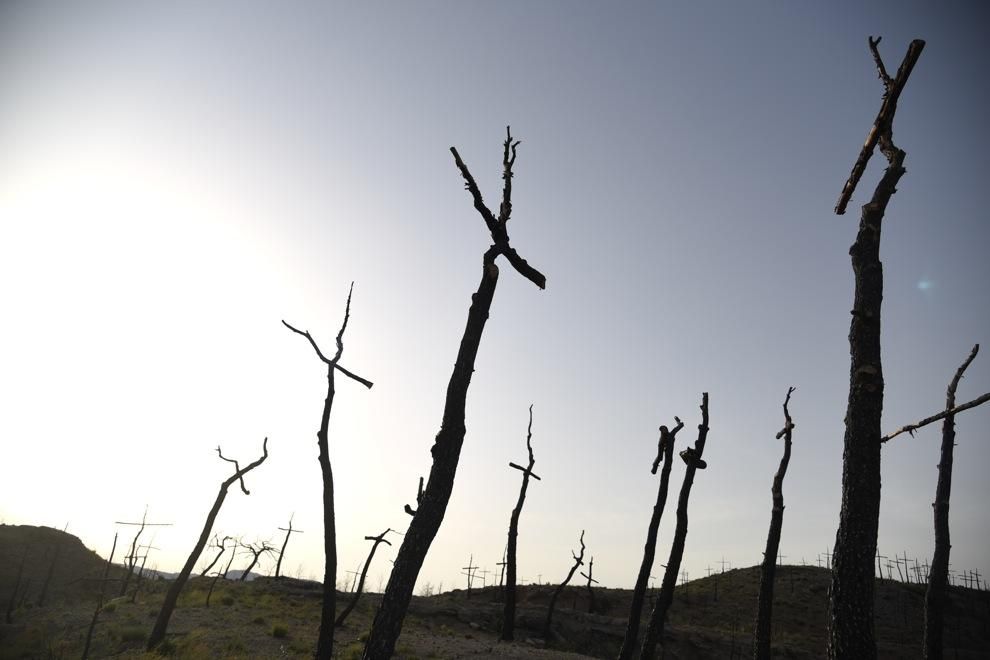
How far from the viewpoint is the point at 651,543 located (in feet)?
58.5

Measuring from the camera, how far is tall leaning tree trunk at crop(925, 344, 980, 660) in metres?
12.6

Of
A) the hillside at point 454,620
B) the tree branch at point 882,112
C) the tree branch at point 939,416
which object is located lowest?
the hillside at point 454,620

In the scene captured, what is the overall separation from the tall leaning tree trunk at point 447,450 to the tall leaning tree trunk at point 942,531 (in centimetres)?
1150

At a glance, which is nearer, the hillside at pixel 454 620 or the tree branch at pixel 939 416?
the tree branch at pixel 939 416

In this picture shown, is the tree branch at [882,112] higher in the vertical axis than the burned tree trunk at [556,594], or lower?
higher

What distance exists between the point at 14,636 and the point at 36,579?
54185 millimetres

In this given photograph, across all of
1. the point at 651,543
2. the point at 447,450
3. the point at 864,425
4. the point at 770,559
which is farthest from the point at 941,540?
the point at 447,450

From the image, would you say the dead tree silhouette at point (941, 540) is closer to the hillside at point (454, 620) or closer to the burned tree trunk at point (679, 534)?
the burned tree trunk at point (679, 534)

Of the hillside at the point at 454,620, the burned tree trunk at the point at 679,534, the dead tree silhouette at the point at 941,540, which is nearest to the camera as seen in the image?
the dead tree silhouette at the point at 941,540

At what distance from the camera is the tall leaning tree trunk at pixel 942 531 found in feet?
41.3

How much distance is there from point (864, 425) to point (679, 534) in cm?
1276

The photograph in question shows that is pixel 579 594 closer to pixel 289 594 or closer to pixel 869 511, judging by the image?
pixel 289 594

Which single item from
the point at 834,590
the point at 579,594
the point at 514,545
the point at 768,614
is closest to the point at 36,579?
the point at 579,594

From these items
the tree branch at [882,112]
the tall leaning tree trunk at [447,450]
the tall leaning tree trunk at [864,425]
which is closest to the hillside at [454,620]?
the tall leaning tree trunk at [447,450]
